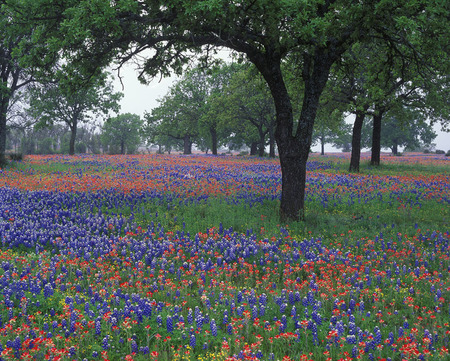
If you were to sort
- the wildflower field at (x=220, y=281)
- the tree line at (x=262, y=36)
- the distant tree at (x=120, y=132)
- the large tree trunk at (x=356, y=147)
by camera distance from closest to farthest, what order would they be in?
the wildflower field at (x=220, y=281) < the tree line at (x=262, y=36) < the large tree trunk at (x=356, y=147) < the distant tree at (x=120, y=132)

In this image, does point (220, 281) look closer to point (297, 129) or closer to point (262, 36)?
point (297, 129)

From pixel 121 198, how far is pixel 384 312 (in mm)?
9595

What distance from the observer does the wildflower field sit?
4.08m

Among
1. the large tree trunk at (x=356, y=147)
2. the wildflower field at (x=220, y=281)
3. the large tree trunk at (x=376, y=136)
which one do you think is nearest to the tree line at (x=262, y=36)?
the wildflower field at (x=220, y=281)

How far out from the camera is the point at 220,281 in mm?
6066

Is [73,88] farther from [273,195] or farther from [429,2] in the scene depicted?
[429,2]

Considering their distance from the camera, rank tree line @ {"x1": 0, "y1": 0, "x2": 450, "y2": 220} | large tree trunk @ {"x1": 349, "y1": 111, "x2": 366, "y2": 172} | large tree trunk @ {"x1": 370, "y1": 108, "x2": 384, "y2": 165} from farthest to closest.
→ large tree trunk @ {"x1": 370, "y1": 108, "x2": 384, "y2": 165} < large tree trunk @ {"x1": 349, "y1": 111, "x2": 366, "y2": 172} < tree line @ {"x1": 0, "y1": 0, "x2": 450, "y2": 220}

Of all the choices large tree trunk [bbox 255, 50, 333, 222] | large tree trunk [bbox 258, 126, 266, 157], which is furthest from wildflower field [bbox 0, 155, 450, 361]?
large tree trunk [bbox 258, 126, 266, 157]

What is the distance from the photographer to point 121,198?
40.2 feet

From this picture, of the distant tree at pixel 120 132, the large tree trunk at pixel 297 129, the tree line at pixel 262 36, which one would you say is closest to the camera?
the tree line at pixel 262 36

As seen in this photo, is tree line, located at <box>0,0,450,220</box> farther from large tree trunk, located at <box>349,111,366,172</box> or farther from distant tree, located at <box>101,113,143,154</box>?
distant tree, located at <box>101,113,143,154</box>

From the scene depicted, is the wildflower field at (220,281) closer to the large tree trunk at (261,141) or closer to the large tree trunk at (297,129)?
the large tree trunk at (297,129)

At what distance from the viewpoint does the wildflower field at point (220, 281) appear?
13.4 feet

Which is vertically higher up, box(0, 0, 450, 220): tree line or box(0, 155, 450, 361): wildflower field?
box(0, 0, 450, 220): tree line
